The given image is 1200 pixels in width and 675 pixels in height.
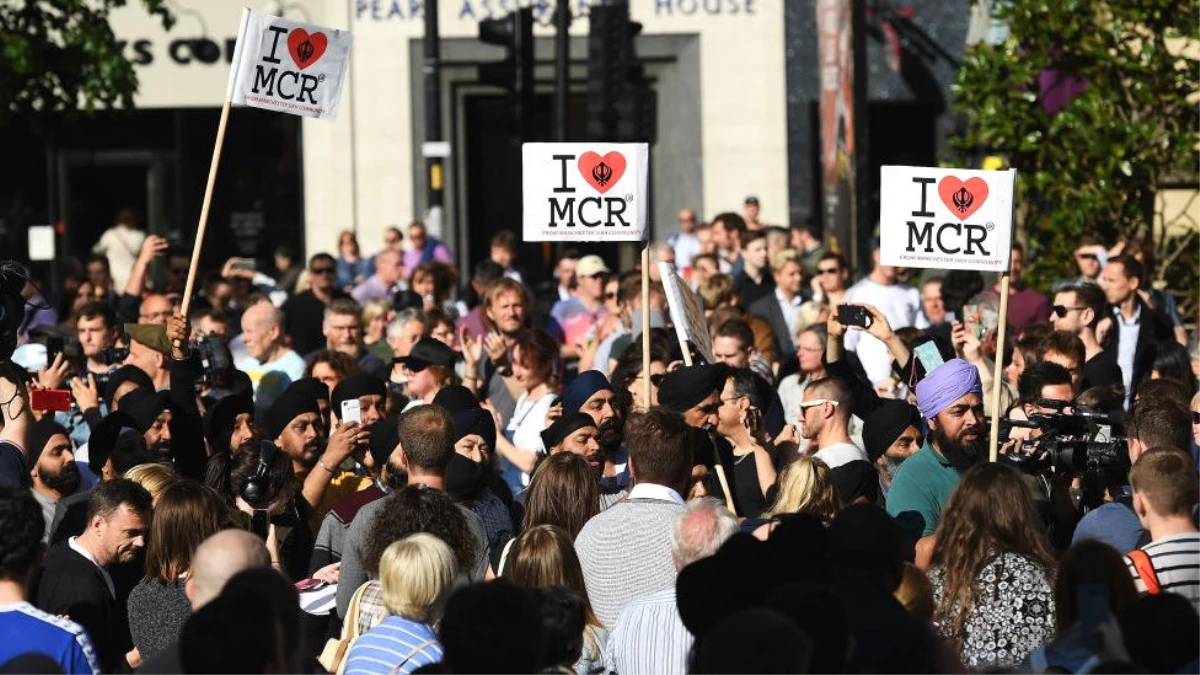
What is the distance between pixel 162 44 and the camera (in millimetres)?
26281

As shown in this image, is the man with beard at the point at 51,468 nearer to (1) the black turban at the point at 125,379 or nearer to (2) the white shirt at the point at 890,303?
(1) the black turban at the point at 125,379

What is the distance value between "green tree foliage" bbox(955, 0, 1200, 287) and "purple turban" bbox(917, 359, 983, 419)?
8706mm

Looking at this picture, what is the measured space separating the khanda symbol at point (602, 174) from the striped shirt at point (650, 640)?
14.4 feet

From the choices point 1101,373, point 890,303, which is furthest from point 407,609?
point 890,303

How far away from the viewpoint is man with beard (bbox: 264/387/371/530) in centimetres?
926

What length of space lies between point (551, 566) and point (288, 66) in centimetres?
457

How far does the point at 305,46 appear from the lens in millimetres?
11062

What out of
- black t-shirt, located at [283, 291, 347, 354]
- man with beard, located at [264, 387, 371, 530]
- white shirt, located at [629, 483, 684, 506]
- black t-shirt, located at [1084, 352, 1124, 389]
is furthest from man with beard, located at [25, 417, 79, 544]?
black t-shirt, located at [283, 291, 347, 354]

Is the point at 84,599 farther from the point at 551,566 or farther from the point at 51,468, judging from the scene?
the point at 51,468

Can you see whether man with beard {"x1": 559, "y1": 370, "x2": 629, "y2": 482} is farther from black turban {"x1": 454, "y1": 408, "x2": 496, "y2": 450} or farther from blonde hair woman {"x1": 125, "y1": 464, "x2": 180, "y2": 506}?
blonde hair woman {"x1": 125, "y1": 464, "x2": 180, "y2": 506}

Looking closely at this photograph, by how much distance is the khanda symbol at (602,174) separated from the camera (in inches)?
433

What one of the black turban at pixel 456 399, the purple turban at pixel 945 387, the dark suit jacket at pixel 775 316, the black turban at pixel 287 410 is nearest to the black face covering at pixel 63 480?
the black turban at pixel 287 410

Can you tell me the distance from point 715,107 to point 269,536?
17259 millimetres

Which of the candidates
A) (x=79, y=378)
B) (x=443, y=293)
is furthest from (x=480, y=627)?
(x=443, y=293)
